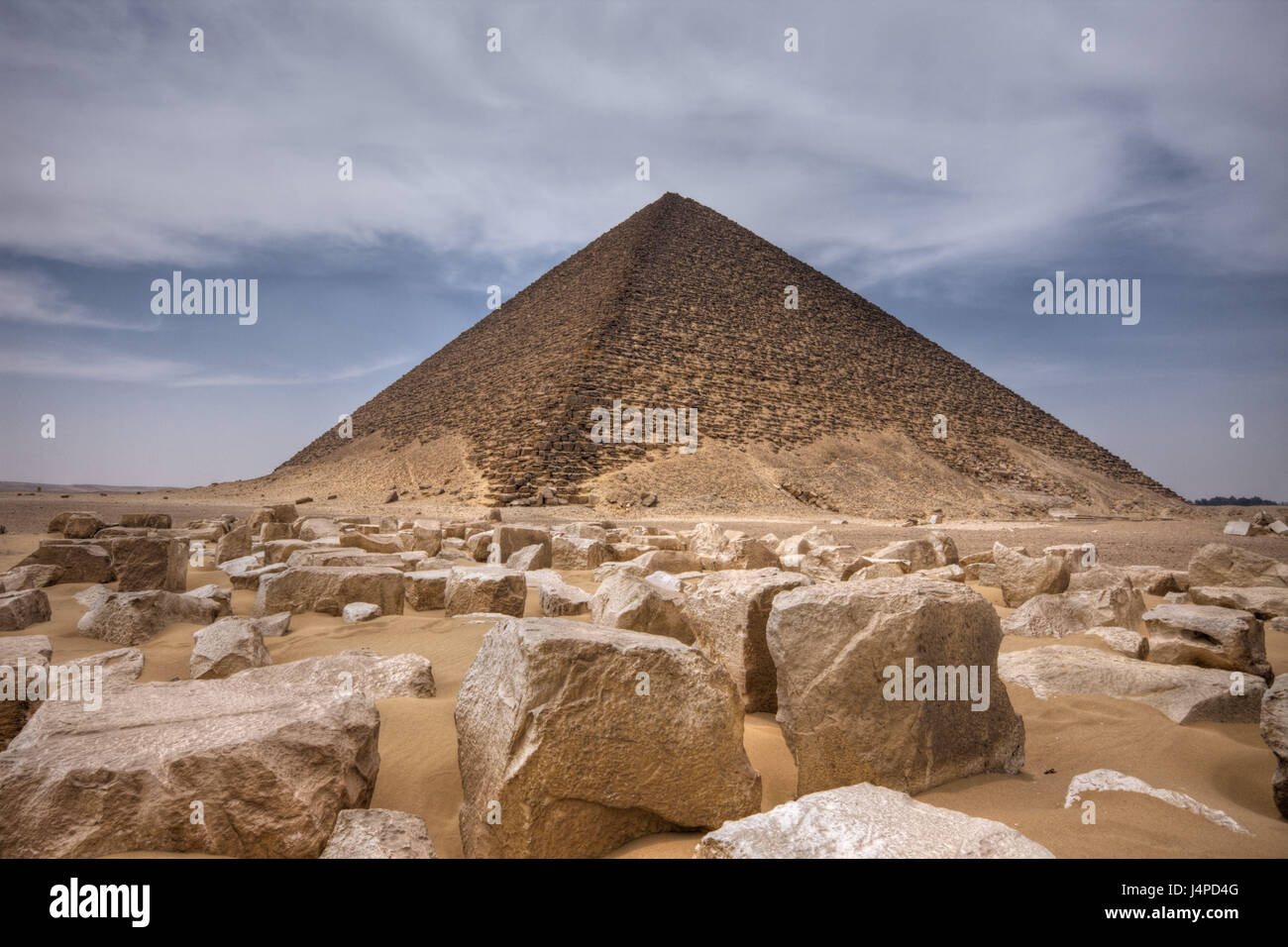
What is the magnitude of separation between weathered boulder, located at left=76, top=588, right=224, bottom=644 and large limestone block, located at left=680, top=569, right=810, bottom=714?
11.1 feet

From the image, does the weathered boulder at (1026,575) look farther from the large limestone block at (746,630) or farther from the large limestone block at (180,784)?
the large limestone block at (180,784)

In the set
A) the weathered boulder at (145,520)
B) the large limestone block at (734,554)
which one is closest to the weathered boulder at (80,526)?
the weathered boulder at (145,520)

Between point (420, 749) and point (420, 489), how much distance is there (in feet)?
95.3

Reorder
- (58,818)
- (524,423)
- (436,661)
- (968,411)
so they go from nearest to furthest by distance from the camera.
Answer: (58,818) → (436,661) → (524,423) → (968,411)

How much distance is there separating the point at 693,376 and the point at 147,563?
32.4m

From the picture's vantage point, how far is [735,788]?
6.48 feet

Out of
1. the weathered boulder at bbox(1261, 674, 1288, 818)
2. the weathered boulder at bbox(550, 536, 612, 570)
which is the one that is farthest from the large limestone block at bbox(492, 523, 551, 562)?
the weathered boulder at bbox(1261, 674, 1288, 818)

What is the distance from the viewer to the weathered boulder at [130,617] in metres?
3.94

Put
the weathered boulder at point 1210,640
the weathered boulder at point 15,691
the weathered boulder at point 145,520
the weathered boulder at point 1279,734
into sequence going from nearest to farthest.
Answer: the weathered boulder at point 1279,734
the weathered boulder at point 15,691
the weathered boulder at point 1210,640
the weathered boulder at point 145,520

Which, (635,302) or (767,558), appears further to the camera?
(635,302)

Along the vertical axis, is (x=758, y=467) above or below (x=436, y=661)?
above

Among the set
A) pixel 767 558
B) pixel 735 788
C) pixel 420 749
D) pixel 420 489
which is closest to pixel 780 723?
pixel 735 788

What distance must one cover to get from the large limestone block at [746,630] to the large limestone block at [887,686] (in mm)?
520
